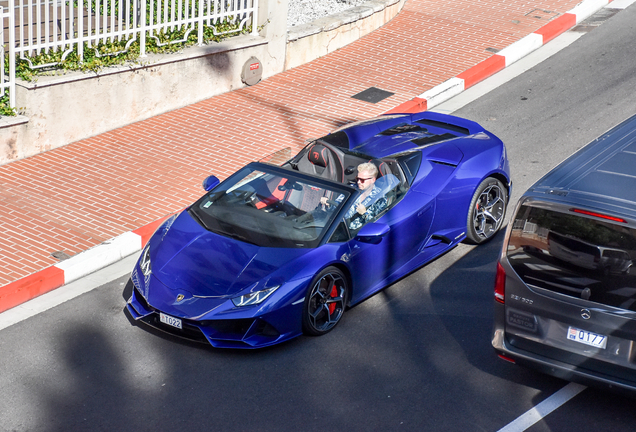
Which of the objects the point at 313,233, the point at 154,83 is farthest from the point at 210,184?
the point at 154,83

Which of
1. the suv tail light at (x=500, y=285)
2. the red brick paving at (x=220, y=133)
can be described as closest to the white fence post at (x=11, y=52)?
the red brick paving at (x=220, y=133)

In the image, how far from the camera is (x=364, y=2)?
48.7 ft

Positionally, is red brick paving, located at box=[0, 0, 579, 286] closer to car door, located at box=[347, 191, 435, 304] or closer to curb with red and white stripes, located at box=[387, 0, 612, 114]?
curb with red and white stripes, located at box=[387, 0, 612, 114]

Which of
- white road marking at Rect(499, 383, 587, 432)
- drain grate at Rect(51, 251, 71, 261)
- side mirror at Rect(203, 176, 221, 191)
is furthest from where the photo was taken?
drain grate at Rect(51, 251, 71, 261)

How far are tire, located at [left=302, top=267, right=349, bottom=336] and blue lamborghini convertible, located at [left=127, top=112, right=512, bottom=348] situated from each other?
11 millimetres

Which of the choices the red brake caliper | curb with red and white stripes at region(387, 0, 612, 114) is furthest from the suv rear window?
curb with red and white stripes at region(387, 0, 612, 114)

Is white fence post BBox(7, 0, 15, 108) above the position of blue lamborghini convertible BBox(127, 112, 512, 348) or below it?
above

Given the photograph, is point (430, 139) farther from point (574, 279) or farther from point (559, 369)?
point (559, 369)

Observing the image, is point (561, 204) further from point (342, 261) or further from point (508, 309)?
point (342, 261)

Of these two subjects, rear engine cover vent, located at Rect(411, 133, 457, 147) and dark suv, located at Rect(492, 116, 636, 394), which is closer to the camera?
dark suv, located at Rect(492, 116, 636, 394)

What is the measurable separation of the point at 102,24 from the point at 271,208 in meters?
6.17

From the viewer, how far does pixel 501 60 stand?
1318 centimetres

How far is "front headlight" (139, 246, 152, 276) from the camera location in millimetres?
6368

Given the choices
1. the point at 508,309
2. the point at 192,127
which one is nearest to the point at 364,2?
the point at 192,127
